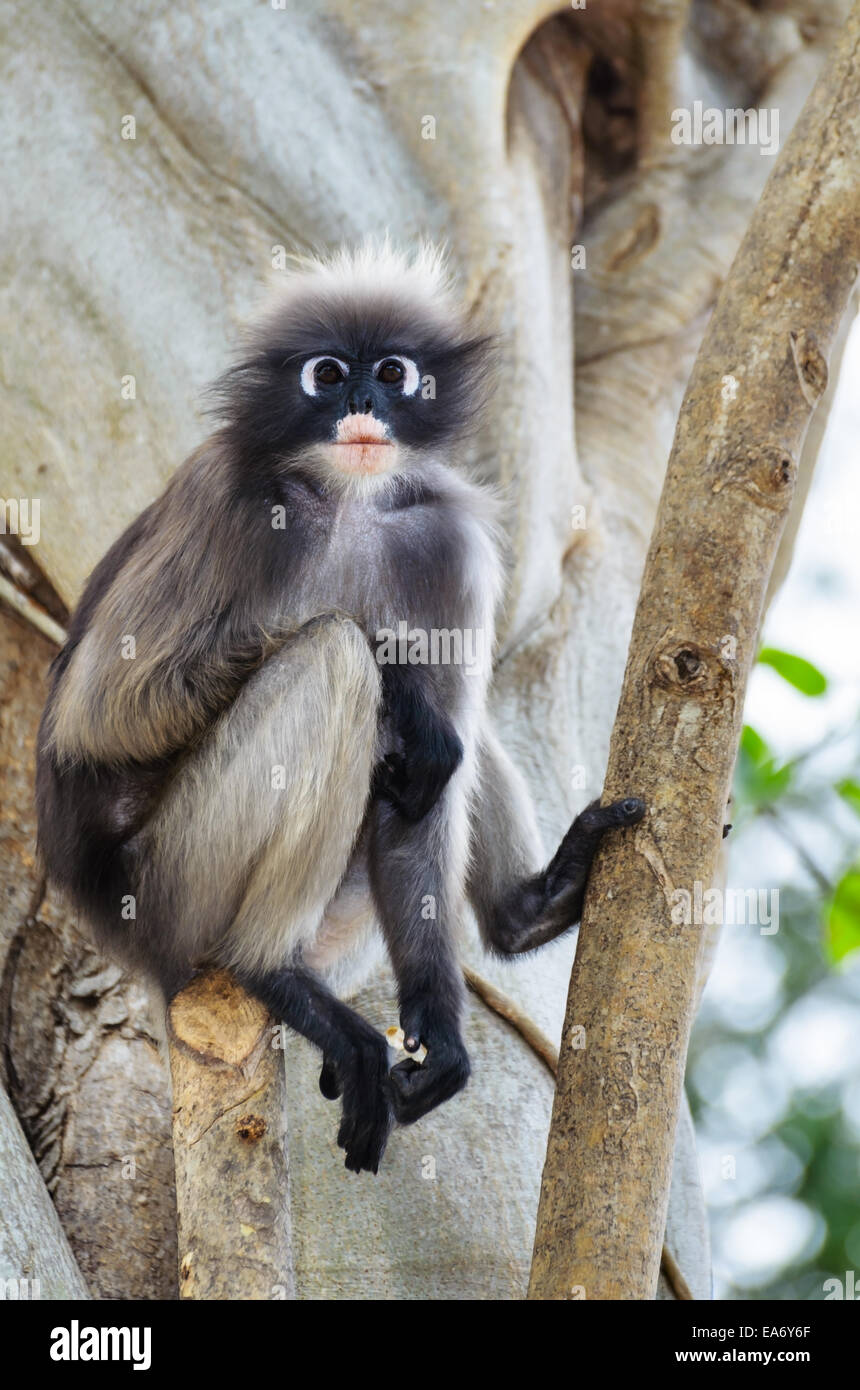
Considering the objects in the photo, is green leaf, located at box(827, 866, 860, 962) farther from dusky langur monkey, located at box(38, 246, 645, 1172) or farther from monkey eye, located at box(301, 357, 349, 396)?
monkey eye, located at box(301, 357, 349, 396)

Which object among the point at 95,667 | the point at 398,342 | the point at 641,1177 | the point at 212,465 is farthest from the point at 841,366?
the point at 641,1177

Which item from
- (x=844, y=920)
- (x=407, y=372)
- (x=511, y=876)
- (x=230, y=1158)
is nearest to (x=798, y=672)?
(x=844, y=920)

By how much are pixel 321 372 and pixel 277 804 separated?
4.15ft

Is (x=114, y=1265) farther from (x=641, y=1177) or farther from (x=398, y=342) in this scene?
(x=398, y=342)

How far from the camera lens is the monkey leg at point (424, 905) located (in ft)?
12.8

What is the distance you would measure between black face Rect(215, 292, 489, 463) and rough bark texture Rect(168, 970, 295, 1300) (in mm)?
1550

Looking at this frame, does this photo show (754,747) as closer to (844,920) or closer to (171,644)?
(844,920)

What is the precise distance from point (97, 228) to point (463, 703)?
246 centimetres

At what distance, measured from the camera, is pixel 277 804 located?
3.63 m

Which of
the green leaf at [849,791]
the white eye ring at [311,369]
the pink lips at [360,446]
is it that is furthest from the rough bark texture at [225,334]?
the pink lips at [360,446]

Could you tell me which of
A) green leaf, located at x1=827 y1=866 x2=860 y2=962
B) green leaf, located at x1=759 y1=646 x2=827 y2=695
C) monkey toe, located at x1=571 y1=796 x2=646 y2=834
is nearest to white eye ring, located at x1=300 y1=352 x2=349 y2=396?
monkey toe, located at x1=571 y1=796 x2=646 y2=834

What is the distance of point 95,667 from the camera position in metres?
3.86

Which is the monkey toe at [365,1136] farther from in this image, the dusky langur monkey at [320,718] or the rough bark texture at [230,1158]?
the rough bark texture at [230,1158]

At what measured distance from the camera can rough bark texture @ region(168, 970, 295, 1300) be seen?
3.09 m
